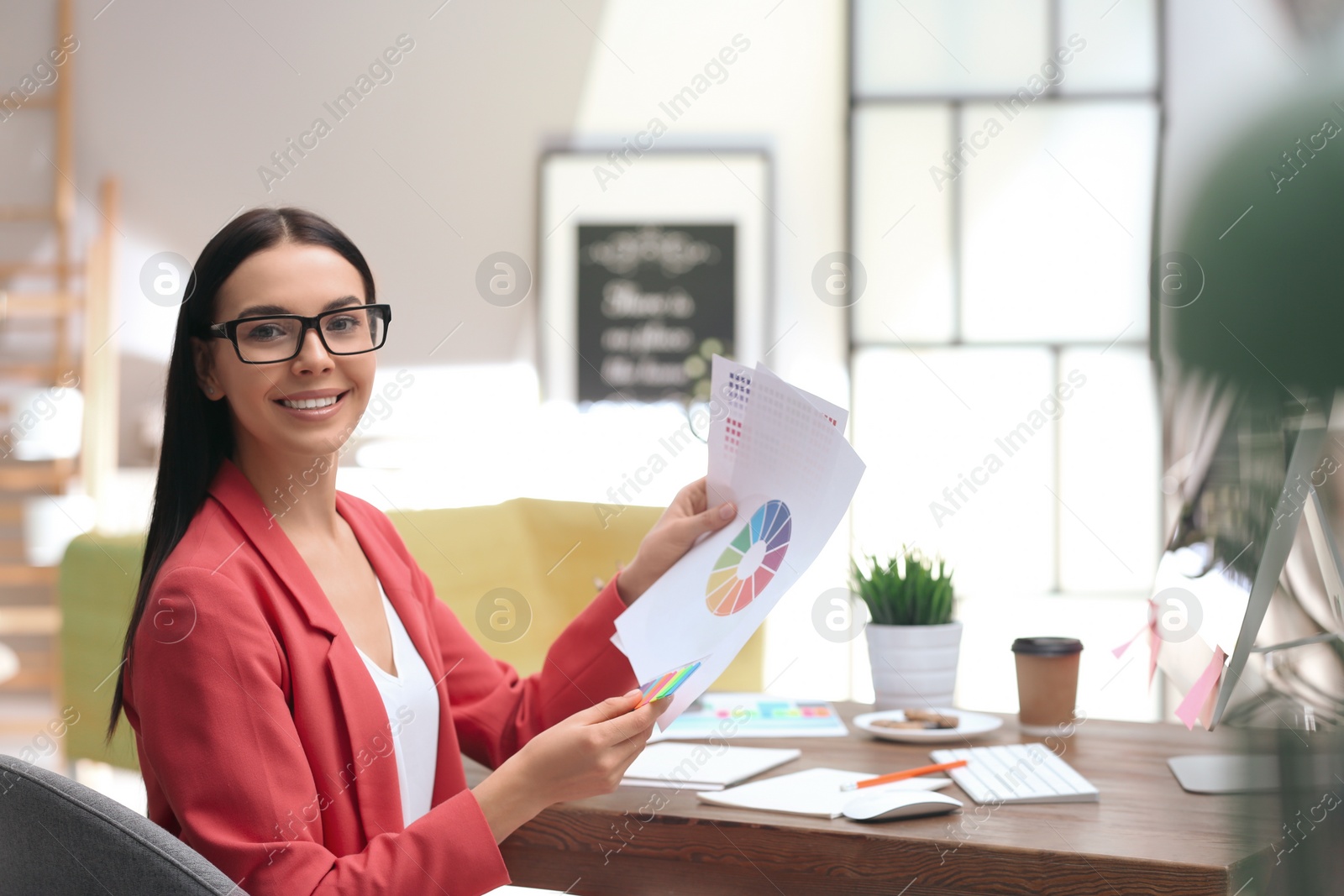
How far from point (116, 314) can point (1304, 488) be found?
5099 mm

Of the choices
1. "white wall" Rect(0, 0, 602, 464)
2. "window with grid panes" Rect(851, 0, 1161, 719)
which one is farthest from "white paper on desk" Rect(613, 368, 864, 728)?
"white wall" Rect(0, 0, 602, 464)

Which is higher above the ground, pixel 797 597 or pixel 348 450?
pixel 348 450

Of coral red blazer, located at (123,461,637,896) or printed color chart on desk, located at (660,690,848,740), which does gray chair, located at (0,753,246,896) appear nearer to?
coral red blazer, located at (123,461,637,896)

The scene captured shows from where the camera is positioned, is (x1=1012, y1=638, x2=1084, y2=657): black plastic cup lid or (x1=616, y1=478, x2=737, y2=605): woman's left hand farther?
(x1=1012, y1=638, x2=1084, y2=657): black plastic cup lid

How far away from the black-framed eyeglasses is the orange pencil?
820 mm

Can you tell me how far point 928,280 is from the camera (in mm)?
4270

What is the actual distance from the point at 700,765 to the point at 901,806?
13.7 inches

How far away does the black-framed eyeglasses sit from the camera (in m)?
1.23

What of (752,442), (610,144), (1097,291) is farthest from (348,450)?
(752,442)

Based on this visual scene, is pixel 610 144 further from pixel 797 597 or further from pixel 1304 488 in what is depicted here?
pixel 1304 488

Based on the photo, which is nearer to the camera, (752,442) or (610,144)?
(752,442)

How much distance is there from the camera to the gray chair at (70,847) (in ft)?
2.49

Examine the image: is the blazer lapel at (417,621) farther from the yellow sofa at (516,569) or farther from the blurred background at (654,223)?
the blurred background at (654,223)

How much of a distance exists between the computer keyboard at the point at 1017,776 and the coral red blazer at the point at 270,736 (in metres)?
0.62
